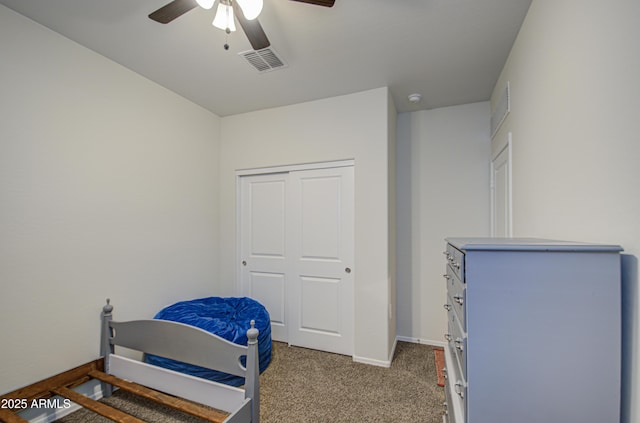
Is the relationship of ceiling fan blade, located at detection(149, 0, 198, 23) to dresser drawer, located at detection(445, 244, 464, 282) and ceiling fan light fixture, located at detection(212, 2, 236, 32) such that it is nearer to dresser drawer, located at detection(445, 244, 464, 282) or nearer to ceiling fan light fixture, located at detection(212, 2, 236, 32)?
ceiling fan light fixture, located at detection(212, 2, 236, 32)

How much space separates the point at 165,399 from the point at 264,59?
254cm

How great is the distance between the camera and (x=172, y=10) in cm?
153

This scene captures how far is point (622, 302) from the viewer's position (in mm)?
938

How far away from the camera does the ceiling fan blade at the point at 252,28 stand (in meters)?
1.56

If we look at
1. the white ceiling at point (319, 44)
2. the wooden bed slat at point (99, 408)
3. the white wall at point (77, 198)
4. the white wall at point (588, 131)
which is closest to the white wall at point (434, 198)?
the white ceiling at point (319, 44)

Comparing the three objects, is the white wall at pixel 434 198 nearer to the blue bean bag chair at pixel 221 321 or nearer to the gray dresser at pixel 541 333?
the blue bean bag chair at pixel 221 321

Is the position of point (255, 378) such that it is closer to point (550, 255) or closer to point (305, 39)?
point (550, 255)

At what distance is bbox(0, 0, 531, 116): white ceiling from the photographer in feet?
5.90

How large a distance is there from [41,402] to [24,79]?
213cm

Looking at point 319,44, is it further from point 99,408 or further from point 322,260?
point 99,408

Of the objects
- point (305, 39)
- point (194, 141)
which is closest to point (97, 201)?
point (194, 141)

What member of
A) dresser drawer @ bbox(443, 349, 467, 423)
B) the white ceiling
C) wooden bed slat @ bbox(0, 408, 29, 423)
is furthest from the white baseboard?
wooden bed slat @ bbox(0, 408, 29, 423)

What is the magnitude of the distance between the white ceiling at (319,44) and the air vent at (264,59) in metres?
0.06

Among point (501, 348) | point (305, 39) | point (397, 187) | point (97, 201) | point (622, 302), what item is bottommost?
point (501, 348)
